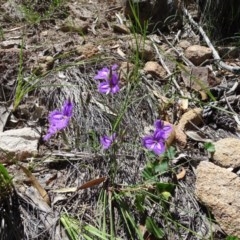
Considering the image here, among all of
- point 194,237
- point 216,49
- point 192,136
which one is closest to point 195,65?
point 216,49

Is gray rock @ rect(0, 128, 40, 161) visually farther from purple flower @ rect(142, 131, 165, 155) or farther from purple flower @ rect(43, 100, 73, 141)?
purple flower @ rect(142, 131, 165, 155)

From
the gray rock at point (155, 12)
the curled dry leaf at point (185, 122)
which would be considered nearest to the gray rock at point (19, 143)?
the curled dry leaf at point (185, 122)

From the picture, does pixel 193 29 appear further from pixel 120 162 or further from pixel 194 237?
pixel 194 237

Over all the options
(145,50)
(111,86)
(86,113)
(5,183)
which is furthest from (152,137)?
(145,50)

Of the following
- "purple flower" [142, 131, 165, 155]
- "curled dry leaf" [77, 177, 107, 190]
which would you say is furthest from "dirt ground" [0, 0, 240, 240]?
"purple flower" [142, 131, 165, 155]

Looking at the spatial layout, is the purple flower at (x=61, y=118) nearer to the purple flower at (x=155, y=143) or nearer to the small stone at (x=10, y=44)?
the purple flower at (x=155, y=143)
